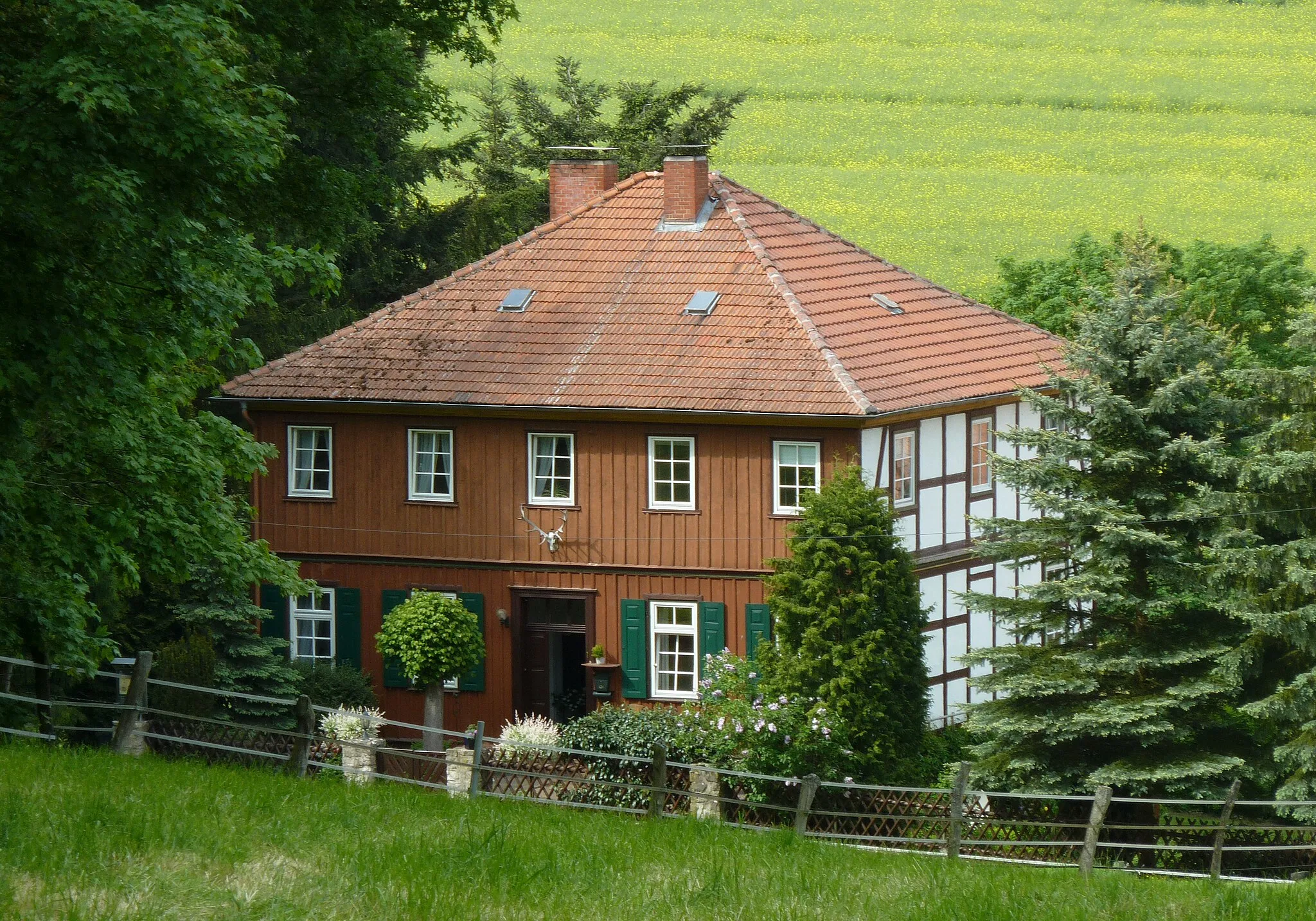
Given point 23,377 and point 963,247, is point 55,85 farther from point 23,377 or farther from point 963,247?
point 963,247

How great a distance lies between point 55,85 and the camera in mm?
15148

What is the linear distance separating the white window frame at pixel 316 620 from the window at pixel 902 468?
10.1 meters

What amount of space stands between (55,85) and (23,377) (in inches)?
103

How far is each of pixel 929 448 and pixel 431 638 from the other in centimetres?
897

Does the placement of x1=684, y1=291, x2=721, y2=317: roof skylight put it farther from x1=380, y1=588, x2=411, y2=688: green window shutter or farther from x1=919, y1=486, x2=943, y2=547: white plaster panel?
x1=380, y1=588, x2=411, y2=688: green window shutter

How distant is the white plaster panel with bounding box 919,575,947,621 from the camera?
3212 centimetres

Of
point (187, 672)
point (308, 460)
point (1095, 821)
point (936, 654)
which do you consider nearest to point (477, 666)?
point (308, 460)

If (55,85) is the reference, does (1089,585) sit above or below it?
below

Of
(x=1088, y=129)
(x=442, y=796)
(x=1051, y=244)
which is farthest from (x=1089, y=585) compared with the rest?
(x=1088, y=129)

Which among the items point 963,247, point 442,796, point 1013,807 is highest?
point 963,247

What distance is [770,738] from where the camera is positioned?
25625mm

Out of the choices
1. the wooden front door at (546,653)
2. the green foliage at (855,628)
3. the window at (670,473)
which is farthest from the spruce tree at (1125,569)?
the wooden front door at (546,653)

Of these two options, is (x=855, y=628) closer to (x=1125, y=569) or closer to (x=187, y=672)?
(x=1125, y=569)

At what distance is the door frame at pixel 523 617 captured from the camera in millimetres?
32062
